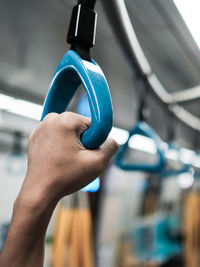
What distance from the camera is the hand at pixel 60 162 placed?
0.25m

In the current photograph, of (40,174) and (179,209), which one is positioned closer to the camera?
(40,174)

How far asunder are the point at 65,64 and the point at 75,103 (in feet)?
2.86

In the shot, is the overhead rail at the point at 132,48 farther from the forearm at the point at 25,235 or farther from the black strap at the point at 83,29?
the forearm at the point at 25,235

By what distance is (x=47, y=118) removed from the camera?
276 mm

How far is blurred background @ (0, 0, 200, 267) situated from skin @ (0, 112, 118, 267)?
0.34m

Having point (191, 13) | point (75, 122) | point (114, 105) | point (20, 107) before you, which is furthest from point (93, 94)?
point (114, 105)

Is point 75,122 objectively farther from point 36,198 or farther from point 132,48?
point 132,48

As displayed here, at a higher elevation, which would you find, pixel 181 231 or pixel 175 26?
pixel 175 26

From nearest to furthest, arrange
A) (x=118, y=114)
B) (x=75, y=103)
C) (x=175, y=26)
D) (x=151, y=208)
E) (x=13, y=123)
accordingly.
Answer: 1. (x=175, y=26)
2. (x=75, y=103)
3. (x=13, y=123)
4. (x=118, y=114)
5. (x=151, y=208)

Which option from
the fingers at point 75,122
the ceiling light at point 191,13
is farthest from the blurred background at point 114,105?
the fingers at point 75,122

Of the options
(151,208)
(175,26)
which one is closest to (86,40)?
(175,26)

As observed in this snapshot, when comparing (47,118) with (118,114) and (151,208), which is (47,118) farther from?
(151,208)

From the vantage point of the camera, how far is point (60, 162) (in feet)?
0.82

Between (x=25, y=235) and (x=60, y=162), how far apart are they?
0.07m
